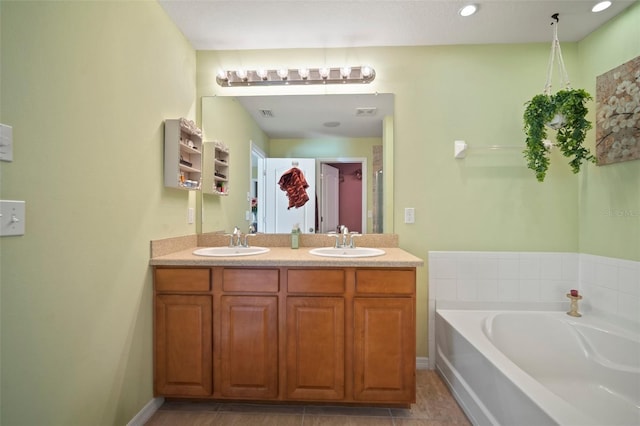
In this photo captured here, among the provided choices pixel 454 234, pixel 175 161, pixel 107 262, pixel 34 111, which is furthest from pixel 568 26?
pixel 107 262

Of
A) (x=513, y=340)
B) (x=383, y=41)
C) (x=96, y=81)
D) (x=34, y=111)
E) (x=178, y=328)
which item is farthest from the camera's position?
(x=383, y=41)

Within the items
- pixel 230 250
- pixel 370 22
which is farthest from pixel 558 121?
pixel 230 250

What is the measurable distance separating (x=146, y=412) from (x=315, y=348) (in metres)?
1.02

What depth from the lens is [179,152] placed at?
1.82 m

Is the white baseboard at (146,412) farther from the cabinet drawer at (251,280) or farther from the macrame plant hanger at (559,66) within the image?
the macrame plant hanger at (559,66)

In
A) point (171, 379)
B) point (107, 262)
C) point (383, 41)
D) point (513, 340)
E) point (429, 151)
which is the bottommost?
point (171, 379)

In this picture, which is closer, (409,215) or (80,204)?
(80,204)

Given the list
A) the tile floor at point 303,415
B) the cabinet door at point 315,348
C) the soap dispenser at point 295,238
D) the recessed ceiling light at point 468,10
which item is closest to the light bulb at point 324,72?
the recessed ceiling light at point 468,10

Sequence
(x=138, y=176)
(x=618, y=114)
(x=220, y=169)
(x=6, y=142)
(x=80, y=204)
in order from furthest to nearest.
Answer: (x=220, y=169) < (x=618, y=114) < (x=138, y=176) < (x=80, y=204) < (x=6, y=142)

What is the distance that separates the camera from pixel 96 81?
1299 millimetres

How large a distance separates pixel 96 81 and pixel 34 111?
349 mm

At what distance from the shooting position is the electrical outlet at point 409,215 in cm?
222

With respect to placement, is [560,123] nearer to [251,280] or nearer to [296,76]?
[296,76]

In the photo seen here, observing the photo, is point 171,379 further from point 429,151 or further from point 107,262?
point 429,151
